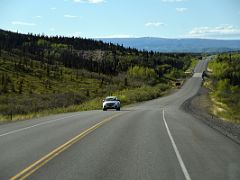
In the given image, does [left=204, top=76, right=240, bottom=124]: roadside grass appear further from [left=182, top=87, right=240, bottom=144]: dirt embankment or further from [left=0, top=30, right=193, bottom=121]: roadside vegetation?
[left=0, top=30, right=193, bottom=121]: roadside vegetation

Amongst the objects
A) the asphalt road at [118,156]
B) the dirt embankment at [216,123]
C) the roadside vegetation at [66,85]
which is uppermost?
the asphalt road at [118,156]

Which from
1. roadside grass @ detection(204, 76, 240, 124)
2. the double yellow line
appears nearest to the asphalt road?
the double yellow line

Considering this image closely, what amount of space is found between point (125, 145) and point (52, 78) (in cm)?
9594

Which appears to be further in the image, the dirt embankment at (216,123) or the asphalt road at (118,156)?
the dirt embankment at (216,123)

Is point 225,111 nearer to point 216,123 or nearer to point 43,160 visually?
point 216,123

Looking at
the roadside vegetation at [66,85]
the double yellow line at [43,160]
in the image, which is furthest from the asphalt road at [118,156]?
the roadside vegetation at [66,85]

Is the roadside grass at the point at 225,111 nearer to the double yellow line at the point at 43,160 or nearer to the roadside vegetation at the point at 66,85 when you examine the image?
the roadside vegetation at the point at 66,85

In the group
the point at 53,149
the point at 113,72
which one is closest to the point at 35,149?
the point at 53,149

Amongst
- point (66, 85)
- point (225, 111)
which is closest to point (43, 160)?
point (225, 111)

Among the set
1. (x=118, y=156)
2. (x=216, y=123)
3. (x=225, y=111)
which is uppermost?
(x=118, y=156)

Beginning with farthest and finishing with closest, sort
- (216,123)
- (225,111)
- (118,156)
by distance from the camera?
(225,111) < (216,123) < (118,156)

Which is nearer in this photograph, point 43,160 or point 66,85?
point 43,160

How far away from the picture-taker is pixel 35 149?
1380cm

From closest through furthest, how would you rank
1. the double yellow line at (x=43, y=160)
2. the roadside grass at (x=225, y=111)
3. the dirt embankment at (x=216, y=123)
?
the double yellow line at (x=43, y=160), the dirt embankment at (x=216, y=123), the roadside grass at (x=225, y=111)
